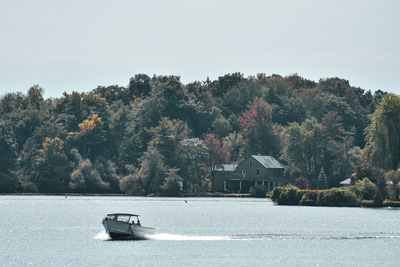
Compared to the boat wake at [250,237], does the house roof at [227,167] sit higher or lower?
higher

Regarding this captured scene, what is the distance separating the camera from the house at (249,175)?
175 meters

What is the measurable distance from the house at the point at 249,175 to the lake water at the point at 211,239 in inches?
2159

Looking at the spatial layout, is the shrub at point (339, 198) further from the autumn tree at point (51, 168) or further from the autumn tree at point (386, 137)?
the autumn tree at point (51, 168)

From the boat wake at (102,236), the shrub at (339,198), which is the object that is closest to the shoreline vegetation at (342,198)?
the shrub at (339,198)

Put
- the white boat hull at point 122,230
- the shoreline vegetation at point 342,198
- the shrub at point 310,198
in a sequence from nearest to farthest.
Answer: the white boat hull at point 122,230
the shoreline vegetation at point 342,198
the shrub at point 310,198

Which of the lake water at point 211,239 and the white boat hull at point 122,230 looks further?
the white boat hull at point 122,230

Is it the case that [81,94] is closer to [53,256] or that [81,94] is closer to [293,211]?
Result: [293,211]

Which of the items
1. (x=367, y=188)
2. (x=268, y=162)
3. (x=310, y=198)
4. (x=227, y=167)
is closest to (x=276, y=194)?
(x=310, y=198)

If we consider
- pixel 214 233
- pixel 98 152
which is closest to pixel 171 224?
pixel 214 233

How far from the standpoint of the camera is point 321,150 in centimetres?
17888

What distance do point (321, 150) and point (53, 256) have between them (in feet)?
391

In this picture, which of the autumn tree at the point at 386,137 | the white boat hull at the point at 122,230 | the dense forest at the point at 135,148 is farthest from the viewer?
the dense forest at the point at 135,148

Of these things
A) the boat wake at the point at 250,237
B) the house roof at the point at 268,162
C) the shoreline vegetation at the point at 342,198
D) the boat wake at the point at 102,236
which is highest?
the house roof at the point at 268,162

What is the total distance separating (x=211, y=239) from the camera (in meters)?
78.9
